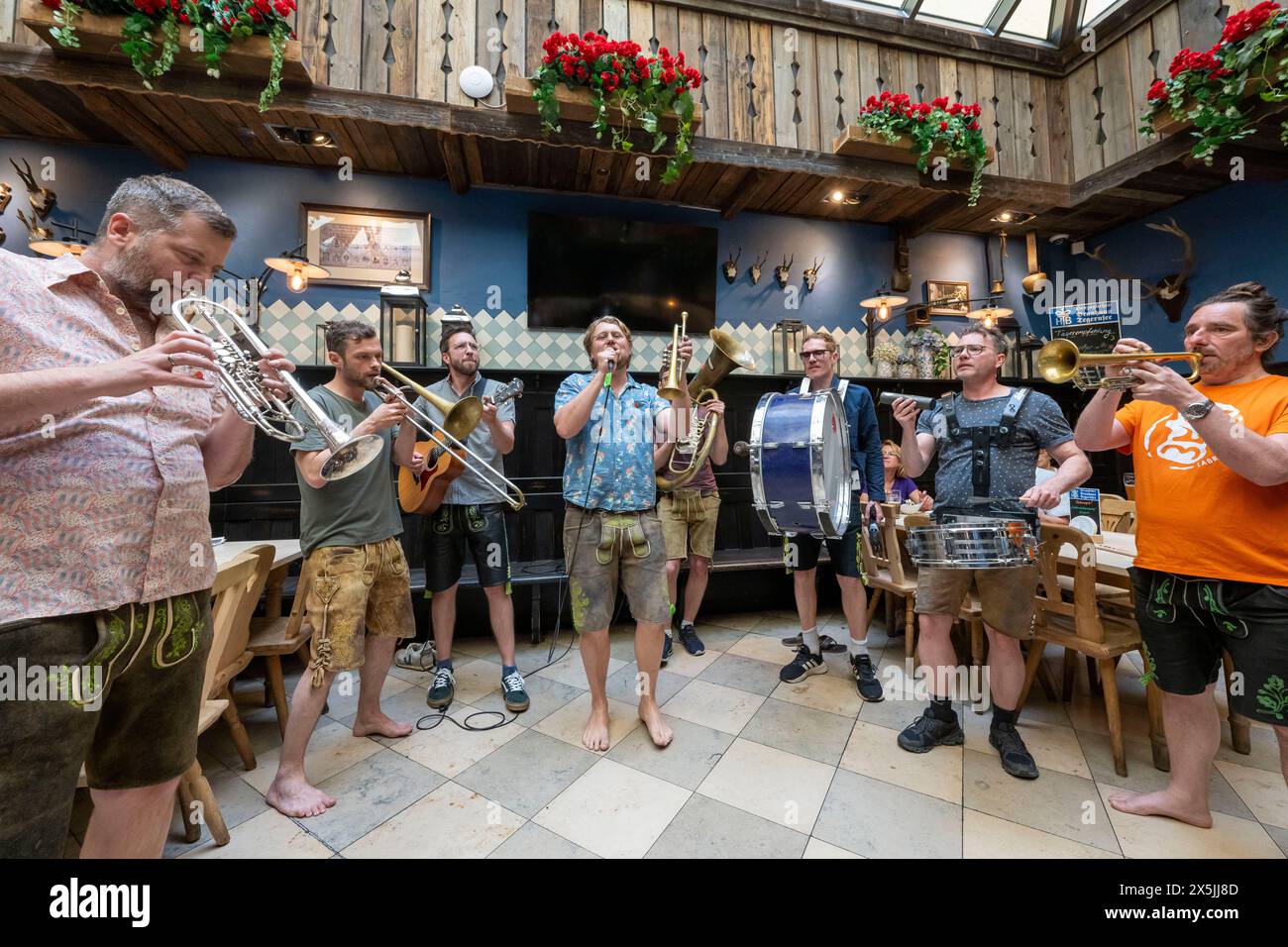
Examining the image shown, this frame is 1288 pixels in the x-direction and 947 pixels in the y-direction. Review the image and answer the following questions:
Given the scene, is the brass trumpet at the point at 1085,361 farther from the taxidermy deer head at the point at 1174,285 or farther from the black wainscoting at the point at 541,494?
the taxidermy deer head at the point at 1174,285

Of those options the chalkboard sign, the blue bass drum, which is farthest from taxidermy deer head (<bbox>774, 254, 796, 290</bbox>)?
the blue bass drum

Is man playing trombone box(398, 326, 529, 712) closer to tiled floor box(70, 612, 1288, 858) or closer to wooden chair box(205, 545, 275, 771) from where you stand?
tiled floor box(70, 612, 1288, 858)

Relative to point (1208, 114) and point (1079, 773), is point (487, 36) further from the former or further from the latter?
point (1079, 773)

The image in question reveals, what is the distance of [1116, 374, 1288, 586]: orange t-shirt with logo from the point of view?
1.78 metres

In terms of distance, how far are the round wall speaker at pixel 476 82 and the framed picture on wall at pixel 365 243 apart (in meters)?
1.26

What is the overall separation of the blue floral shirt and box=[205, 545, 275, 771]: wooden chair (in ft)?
4.93

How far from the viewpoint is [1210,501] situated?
188 centimetres

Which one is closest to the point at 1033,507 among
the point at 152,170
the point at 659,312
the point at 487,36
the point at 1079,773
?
the point at 1079,773

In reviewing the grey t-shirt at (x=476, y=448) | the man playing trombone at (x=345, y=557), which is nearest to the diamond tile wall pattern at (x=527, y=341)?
the grey t-shirt at (x=476, y=448)

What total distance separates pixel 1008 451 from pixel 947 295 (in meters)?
4.85

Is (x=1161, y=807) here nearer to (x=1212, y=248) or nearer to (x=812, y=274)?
(x=812, y=274)

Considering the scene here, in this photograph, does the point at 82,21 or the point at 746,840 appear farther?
the point at 82,21

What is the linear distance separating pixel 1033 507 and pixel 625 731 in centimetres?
237

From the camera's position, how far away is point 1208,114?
414 cm
